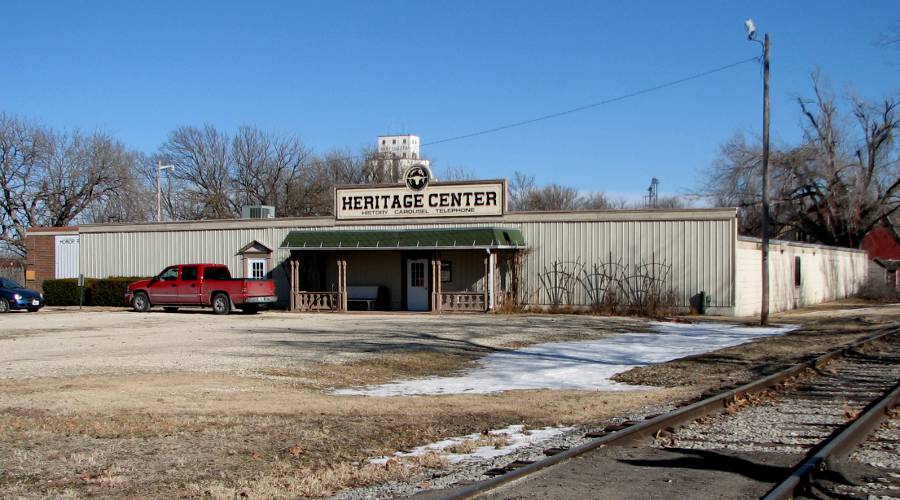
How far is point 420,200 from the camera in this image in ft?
119

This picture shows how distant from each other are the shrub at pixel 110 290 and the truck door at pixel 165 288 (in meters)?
A: 5.78

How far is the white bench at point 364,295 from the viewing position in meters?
36.5

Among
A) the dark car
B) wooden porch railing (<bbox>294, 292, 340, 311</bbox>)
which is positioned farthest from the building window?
the dark car

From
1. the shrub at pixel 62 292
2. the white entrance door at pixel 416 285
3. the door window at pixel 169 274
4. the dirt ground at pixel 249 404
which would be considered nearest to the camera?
the dirt ground at pixel 249 404

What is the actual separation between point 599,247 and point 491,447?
2516 centimetres

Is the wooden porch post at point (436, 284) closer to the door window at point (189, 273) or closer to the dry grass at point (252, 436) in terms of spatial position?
the door window at point (189, 273)

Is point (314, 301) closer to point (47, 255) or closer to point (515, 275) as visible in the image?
point (515, 275)

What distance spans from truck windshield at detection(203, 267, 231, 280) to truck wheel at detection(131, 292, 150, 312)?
2.70 meters

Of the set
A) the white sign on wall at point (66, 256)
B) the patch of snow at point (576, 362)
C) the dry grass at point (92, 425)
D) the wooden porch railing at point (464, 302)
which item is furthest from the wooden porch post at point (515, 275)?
the dry grass at point (92, 425)

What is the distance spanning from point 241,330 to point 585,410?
14791 millimetres

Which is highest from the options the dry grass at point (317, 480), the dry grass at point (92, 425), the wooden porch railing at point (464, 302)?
the wooden porch railing at point (464, 302)

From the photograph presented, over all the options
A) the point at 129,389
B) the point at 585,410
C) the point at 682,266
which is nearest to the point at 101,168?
the point at 682,266

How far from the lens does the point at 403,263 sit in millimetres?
36875

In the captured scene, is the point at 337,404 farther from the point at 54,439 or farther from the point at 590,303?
the point at 590,303
